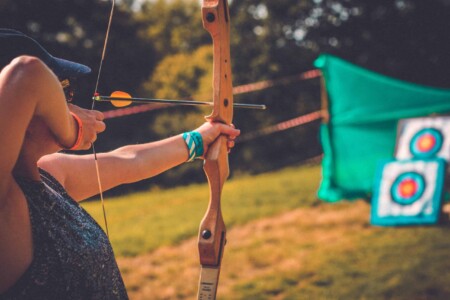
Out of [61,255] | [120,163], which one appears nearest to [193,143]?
[120,163]

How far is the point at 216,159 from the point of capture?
147cm

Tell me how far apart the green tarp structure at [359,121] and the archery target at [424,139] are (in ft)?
0.45

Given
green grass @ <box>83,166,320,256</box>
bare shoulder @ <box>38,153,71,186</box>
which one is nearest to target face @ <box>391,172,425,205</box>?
green grass @ <box>83,166,320,256</box>

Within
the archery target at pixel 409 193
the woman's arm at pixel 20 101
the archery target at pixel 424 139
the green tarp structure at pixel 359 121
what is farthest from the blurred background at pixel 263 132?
the archery target at pixel 424 139

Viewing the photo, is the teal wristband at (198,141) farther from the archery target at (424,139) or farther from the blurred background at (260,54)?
the blurred background at (260,54)

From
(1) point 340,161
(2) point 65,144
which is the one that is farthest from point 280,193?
(2) point 65,144

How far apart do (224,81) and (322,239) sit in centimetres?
257

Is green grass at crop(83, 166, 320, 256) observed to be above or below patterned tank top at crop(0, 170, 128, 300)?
below

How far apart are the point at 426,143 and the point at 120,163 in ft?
11.5

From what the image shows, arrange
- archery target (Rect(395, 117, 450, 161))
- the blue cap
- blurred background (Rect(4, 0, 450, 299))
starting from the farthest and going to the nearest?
1. archery target (Rect(395, 117, 450, 161))
2. blurred background (Rect(4, 0, 450, 299))
3. the blue cap

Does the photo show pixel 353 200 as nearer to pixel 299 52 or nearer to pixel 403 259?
pixel 403 259

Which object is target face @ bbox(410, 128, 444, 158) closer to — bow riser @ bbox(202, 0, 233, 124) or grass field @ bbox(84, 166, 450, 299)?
grass field @ bbox(84, 166, 450, 299)

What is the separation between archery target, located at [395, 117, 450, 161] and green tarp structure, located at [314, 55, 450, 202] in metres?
0.14

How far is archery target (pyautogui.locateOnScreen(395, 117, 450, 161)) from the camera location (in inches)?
169
